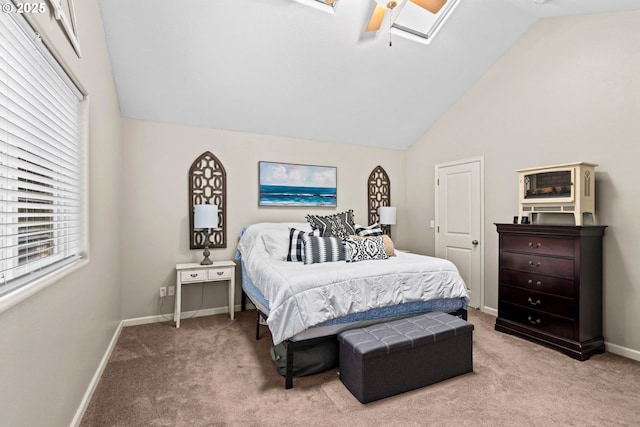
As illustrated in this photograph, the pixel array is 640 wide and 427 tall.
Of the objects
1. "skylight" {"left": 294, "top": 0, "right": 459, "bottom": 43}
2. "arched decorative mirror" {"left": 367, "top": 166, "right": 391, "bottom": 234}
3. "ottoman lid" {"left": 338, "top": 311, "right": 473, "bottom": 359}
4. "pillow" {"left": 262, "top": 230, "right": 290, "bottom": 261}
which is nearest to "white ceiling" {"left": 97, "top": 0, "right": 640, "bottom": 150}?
"skylight" {"left": 294, "top": 0, "right": 459, "bottom": 43}

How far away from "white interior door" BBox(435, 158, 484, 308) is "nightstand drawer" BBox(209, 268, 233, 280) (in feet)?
9.42

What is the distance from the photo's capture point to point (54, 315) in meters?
→ 1.48

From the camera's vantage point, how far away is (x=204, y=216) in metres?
3.46

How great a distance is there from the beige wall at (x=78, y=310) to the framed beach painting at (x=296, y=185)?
1.61 m

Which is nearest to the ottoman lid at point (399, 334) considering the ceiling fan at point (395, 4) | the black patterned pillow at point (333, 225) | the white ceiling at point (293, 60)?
the black patterned pillow at point (333, 225)

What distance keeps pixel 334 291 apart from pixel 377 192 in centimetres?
273

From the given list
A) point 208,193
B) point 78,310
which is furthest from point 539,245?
point 78,310

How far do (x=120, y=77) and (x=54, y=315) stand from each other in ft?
8.05

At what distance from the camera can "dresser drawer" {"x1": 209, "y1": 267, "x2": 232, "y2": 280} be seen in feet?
11.5

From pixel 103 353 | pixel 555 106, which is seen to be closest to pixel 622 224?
pixel 555 106

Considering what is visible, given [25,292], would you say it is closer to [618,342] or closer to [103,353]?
[103,353]

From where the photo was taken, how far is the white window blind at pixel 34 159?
1.19m

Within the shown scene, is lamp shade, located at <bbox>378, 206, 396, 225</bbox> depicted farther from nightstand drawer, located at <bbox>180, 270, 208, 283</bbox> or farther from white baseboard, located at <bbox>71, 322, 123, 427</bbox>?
white baseboard, located at <bbox>71, 322, 123, 427</bbox>

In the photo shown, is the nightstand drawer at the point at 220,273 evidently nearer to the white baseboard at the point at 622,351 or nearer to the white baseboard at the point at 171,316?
the white baseboard at the point at 171,316
